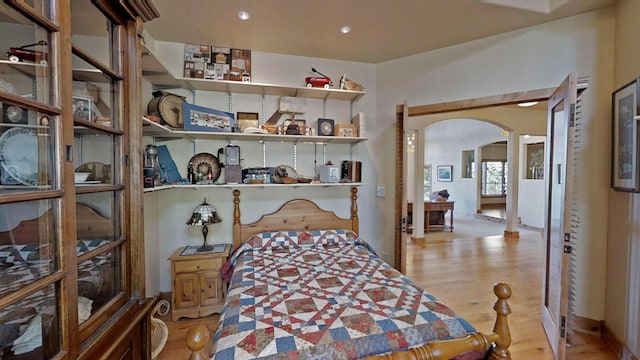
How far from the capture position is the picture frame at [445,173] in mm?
10183

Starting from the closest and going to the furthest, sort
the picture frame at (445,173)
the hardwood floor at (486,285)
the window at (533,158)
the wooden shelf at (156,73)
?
the wooden shelf at (156,73), the hardwood floor at (486,285), the window at (533,158), the picture frame at (445,173)

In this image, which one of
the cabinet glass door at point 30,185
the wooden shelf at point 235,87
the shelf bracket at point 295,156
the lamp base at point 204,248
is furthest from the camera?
the shelf bracket at point 295,156

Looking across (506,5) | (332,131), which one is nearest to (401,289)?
(332,131)

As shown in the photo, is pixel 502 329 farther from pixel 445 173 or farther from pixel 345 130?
pixel 445 173

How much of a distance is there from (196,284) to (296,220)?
3.93ft

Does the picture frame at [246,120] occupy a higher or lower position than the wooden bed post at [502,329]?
higher

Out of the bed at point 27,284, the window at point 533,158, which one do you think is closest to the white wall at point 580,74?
the bed at point 27,284

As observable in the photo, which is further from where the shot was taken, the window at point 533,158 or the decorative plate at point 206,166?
the window at point 533,158

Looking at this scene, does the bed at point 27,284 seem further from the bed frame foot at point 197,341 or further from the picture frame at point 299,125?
the picture frame at point 299,125

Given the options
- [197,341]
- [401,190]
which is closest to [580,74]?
[401,190]

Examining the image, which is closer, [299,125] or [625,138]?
[625,138]

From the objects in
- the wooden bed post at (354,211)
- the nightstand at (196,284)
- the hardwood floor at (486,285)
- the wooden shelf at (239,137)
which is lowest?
the hardwood floor at (486,285)

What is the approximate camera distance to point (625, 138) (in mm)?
2070

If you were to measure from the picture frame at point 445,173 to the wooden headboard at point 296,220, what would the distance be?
8.19 m
